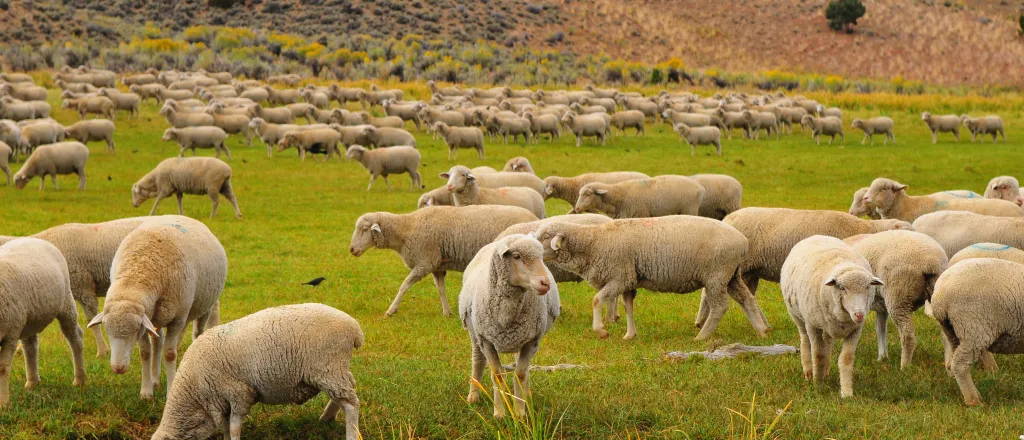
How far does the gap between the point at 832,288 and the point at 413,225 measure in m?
6.30

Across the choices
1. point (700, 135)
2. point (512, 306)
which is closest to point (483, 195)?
point (512, 306)

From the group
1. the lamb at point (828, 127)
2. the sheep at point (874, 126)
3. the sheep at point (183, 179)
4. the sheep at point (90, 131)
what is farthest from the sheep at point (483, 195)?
the sheep at point (874, 126)

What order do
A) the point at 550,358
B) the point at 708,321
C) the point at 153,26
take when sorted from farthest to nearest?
the point at 153,26 < the point at 708,321 < the point at 550,358

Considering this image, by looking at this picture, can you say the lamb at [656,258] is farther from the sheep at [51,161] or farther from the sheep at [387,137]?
the sheep at [387,137]

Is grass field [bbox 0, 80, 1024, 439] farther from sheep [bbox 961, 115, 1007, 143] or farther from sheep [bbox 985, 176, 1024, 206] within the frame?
sheep [bbox 961, 115, 1007, 143]

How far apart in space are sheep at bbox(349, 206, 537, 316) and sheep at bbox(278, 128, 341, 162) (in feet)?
55.7

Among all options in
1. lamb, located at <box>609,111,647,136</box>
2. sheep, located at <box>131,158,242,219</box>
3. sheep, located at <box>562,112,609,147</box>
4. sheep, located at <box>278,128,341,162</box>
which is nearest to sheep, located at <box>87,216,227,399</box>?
sheep, located at <box>131,158,242,219</box>

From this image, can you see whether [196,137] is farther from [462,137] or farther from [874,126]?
[874,126]

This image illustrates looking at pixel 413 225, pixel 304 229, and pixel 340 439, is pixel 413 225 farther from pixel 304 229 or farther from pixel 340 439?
pixel 304 229

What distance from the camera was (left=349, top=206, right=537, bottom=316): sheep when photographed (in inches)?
511

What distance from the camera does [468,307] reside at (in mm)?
8406

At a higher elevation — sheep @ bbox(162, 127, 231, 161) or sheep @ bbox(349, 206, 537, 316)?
sheep @ bbox(349, 206, 537, 316)

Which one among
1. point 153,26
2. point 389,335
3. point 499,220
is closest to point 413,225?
point 499,220

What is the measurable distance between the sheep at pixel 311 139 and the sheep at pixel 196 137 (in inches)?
69.9
